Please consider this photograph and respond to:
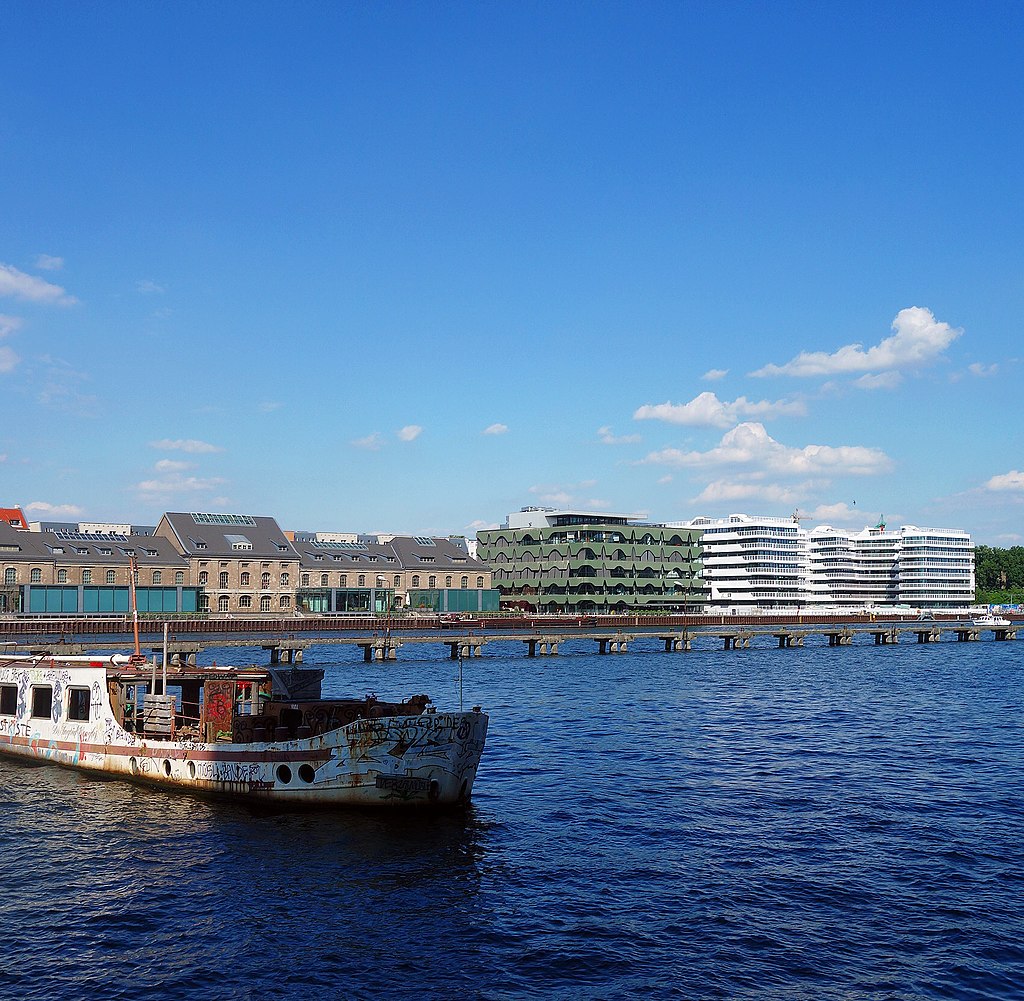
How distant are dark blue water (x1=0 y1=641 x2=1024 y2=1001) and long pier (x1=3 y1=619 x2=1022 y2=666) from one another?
3327 centimetres

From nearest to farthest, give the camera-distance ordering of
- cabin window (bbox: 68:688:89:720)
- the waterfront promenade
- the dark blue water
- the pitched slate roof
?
the dark blue water, cabin window (bbox: 68:688:89:720), the waterfront promenade, the pitched slate roof

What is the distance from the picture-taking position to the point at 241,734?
43969 millimetres

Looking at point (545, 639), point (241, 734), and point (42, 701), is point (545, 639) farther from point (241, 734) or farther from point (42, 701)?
point (241, 734)

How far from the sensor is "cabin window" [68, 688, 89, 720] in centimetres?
5006

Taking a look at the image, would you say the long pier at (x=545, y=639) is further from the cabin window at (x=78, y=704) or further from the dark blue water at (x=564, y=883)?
the dark blue water at (x=564, y=883)

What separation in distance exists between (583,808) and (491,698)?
131 feet

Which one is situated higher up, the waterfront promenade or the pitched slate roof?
the pitched slate roof

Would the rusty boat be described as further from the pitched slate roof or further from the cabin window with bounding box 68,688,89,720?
the pitched slate roof

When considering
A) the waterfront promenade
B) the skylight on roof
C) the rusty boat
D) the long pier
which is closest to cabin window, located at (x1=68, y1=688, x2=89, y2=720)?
the rusty boat

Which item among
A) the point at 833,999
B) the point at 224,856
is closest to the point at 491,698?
the point at 224,856

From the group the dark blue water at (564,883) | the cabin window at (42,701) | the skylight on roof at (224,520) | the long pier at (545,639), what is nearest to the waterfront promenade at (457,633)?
the long pier at (545,639)

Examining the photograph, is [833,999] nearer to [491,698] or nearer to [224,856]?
[224,856]

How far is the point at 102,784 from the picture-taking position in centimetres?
4747

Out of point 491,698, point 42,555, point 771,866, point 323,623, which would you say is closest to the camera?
point 771,866
